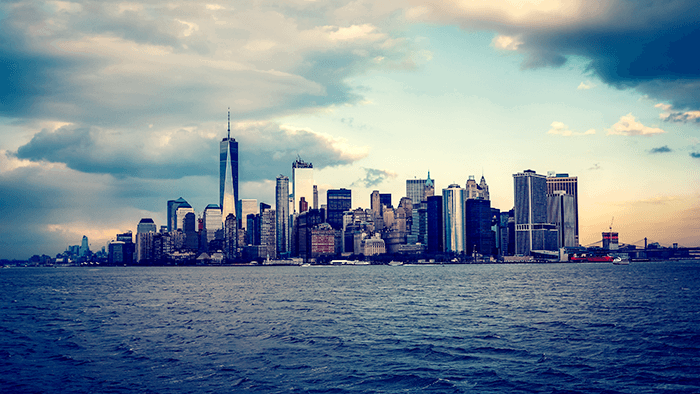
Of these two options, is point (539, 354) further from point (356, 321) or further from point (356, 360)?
point (356, 321)

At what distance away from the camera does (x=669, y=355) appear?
48625 millimetres

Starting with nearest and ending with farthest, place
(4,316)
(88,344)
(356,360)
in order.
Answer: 1. (356,360)
2. (88,344)
3. (4,316)

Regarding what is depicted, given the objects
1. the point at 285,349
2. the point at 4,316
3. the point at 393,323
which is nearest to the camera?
the point at 285,349

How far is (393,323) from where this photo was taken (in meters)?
70.3

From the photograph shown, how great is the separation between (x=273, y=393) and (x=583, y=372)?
23.7 meters

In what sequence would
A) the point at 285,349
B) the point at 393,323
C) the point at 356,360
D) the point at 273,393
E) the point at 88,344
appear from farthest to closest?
the point at 393,323 → the point at 88,344 → the point at 285,349 → the point at 356,360 → the point at 273,393

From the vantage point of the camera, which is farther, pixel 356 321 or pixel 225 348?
pixel 356 321

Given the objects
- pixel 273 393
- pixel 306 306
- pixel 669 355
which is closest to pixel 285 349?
pixel 273 393

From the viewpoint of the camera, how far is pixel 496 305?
301ft

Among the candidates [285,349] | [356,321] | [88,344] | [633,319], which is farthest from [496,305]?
[88,344]

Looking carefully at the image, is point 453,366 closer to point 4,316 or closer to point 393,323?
point 393,323

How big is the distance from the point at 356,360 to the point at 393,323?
925 inches

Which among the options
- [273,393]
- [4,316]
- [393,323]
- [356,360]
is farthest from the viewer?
[4,316]

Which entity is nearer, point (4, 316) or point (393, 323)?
point (393, 323)
